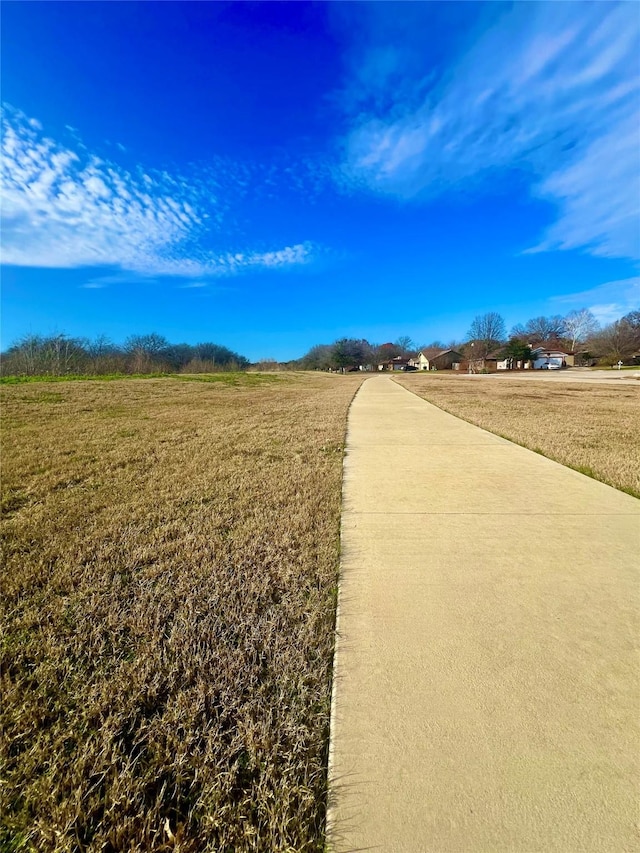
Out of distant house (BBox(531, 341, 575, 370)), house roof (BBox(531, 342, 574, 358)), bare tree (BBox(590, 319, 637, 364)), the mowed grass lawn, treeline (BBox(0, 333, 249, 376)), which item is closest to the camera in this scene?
the mowed grass lawn

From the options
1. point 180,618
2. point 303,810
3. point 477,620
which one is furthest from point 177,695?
point 477,620

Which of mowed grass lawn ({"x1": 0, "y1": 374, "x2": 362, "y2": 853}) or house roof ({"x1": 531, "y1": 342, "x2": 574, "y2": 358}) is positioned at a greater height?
house roof ({"x1": 531, "y1": 342, "x2": 574, "y2": 358})

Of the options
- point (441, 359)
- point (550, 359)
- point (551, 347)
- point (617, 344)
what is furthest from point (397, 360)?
point (617, 344)

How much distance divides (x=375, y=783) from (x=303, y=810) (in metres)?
0.24

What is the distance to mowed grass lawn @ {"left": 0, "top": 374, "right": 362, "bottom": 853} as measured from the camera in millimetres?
1046

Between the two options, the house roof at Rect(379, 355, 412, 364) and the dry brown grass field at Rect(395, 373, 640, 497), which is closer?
the dry brown grass field at Rect(395, 373, 640, 497)

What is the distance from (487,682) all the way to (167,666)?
1356 mm

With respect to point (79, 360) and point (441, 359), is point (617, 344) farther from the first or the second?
point (79, 360)

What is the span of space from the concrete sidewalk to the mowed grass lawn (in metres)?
0.17

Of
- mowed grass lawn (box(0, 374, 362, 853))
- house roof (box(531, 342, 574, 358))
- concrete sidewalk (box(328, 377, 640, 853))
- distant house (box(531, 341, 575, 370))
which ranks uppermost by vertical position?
house roof (box(531, 342, 574, 358))

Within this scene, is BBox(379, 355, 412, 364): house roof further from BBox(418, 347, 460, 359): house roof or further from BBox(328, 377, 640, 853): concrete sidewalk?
BBox(328, 377, 640, 853): concrete sidewalk

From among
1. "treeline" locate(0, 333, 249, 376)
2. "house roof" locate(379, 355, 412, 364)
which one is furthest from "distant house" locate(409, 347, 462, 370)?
"treeline" locate(0, 333, 249, 376)

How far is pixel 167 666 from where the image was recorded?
5.10 feet

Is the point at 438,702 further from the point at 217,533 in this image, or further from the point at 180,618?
the point at 217,533
